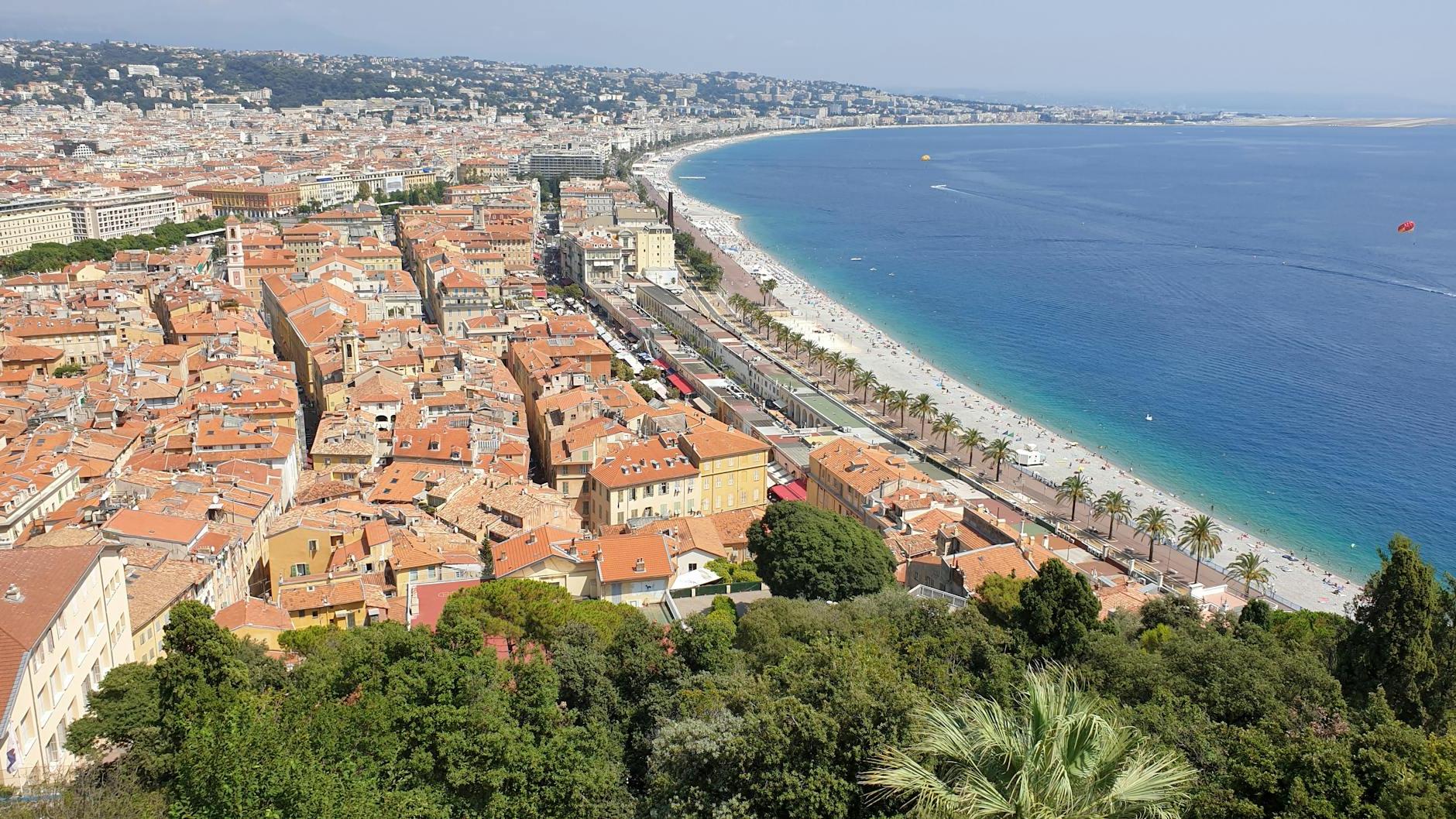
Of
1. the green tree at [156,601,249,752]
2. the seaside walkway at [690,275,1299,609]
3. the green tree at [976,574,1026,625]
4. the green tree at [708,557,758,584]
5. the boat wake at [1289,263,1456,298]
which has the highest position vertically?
the green tree at [156,601,249,752]

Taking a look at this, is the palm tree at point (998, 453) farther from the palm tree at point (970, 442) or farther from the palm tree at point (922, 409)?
the palm tree at point (922, 409)

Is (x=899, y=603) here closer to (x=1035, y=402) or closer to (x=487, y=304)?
(x=1035, y=402)

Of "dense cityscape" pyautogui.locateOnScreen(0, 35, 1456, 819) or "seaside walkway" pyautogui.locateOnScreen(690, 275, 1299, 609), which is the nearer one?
"dense cityscape" pyautogui.locateOnScreen(0, 35, 1456, 819)

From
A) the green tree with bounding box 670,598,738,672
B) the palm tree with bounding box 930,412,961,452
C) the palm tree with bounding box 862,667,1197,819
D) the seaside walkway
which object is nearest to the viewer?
the palm tree with bounding box 862,667,1197,819

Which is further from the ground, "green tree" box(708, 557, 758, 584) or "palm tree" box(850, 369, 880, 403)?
"green tree" box(708, 557, 758, 584)

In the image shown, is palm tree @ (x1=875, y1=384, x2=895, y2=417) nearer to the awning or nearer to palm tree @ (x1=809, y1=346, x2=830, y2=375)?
palm tree @ (x1=809, y1=346, x2=830, y2=375)

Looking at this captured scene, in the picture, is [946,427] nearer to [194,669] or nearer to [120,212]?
[194,669]

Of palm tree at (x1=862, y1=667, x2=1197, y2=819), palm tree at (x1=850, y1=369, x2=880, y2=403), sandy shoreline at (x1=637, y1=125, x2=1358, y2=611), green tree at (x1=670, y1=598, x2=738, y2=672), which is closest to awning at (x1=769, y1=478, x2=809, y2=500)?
sandy shoreline at (x1=637, y1=125, x2=1358, y2=611)

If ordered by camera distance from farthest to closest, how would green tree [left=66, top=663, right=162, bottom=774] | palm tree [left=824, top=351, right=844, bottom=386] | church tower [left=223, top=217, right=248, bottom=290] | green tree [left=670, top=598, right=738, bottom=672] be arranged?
1. church tower [left=223, top=217, right=248, bottom=290]
2. palm tree [left=824, top=351, right=844, bottom=386]
3. green tree [left=670, top=598, right=738, bottom=672]
4. green tree [left=66, top=663, right=162, bottom=774]
